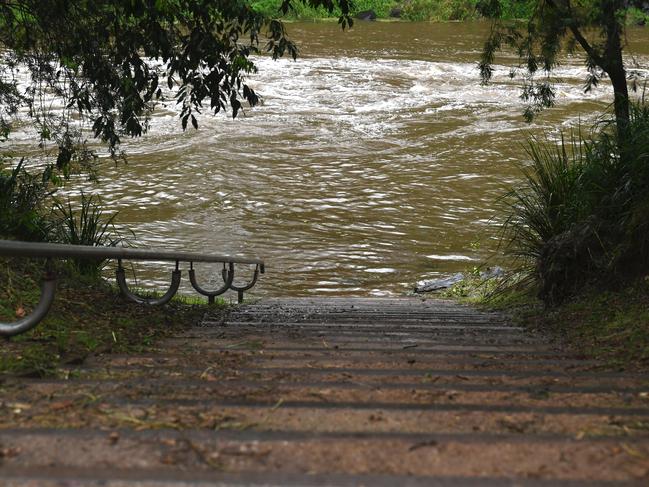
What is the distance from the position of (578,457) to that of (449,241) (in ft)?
37.1

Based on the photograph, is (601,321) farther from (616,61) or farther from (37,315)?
(37,315)

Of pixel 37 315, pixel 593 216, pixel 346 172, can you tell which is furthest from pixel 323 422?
pixel 346 172

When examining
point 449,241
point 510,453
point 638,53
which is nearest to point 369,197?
point 449,241

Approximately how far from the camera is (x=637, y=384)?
3254 mm

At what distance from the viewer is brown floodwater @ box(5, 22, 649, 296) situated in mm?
12680

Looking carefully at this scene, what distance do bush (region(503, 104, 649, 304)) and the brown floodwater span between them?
125 inches

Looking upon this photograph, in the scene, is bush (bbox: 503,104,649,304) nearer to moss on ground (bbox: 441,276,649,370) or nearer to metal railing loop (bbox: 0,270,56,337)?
moss on ground (bbox: 441,276,649,370)

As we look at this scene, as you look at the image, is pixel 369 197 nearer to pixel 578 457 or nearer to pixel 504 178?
pixel 504 178

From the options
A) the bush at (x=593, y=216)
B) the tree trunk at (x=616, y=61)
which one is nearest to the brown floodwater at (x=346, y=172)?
the tree trunk at (x=616, y=61)

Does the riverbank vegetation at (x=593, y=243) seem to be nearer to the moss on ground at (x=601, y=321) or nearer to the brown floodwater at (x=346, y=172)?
the moss on ground at (x=601, y=321)

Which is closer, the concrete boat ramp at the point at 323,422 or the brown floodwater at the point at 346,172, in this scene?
the concrete boat ramp at the point at 323,422

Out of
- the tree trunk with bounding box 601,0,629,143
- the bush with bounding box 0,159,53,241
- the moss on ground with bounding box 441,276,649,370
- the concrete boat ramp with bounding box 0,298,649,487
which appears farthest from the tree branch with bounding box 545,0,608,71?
the bush with bounding box 0,159,53,241

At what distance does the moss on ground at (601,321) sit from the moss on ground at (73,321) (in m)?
2.54

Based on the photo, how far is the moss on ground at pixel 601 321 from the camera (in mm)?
4201
